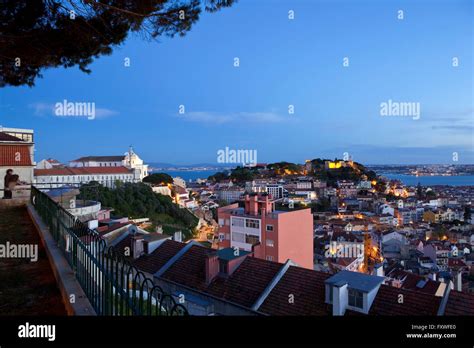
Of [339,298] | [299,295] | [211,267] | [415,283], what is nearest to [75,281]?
[339,298]

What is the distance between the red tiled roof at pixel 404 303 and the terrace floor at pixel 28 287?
22.7 ft

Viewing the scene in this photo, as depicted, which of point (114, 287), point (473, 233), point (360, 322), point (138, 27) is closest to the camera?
point (114, 287)

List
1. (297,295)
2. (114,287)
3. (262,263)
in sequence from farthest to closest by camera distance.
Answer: (262,263)
(297,295)
(114,287)

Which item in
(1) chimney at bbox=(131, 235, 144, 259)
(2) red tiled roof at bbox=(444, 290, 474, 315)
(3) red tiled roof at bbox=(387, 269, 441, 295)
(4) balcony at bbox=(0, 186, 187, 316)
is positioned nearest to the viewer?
(4) balcony at bbox=(0, 186, 187, 316)

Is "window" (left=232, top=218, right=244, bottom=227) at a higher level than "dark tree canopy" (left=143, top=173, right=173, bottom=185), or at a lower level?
lower

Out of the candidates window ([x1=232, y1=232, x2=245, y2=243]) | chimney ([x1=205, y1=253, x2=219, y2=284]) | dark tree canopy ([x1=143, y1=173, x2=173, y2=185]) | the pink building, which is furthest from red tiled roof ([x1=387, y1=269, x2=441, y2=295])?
dark tree canopy ([x1=143, y1=173, x2=173, y2=185])

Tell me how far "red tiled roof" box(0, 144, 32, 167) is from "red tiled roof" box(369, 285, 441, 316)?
10.6 meters

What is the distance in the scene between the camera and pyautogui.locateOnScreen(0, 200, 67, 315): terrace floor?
113 inches

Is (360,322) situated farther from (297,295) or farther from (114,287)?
(297,295)

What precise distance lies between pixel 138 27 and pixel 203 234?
31.0 meters

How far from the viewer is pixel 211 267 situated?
11.0m

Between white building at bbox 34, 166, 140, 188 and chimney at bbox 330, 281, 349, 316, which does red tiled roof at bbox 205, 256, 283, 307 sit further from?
white building at bbox 34, 166, 140, 188

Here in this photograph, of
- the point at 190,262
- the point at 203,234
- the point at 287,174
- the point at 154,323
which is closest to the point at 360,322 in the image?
the point at 154,323

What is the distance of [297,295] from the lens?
9.37m
